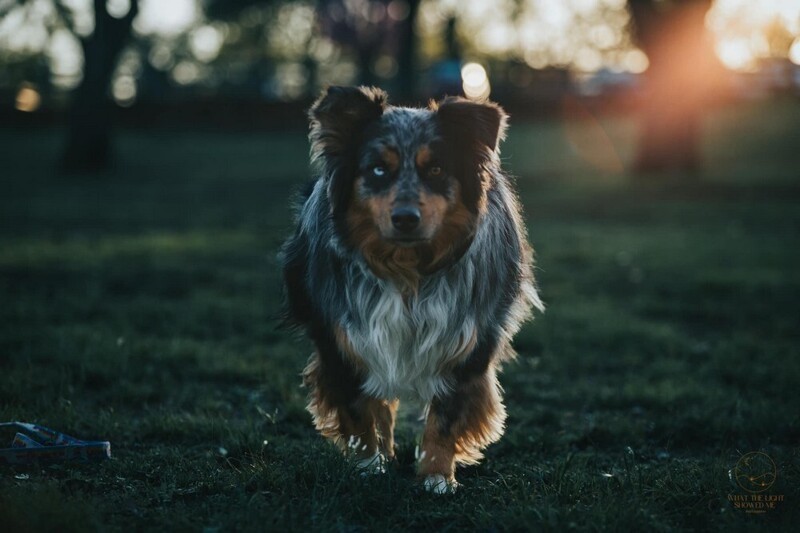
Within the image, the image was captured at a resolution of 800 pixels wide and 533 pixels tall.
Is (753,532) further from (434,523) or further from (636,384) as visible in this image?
(636,384)

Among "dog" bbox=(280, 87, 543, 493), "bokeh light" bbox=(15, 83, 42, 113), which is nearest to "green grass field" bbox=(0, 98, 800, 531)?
"dog" bbox=(280, 87, 543, 493)

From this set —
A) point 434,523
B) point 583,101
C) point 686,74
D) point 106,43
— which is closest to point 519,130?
point 583,101

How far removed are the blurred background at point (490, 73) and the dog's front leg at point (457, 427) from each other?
667 cm

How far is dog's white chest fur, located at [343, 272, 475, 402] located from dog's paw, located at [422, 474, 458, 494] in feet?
1.79

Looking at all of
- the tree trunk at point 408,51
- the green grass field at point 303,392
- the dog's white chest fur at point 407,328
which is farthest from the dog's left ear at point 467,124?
the tree trunk at point 408,51

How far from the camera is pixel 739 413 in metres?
5.79

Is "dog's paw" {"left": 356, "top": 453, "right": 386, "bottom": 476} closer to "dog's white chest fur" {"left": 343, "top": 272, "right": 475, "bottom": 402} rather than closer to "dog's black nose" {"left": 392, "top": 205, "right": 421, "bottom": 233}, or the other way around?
"dog's white chest fur" {"left": 343, "top": 272, "right": 475, "bottom": 402}

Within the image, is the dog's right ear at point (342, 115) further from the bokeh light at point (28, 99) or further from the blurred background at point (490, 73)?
the bokeh light at point (28, 99)

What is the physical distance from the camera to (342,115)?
442 cm

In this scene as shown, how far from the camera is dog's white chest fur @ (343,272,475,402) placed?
14.5ft

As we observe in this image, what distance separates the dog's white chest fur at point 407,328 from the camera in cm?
442

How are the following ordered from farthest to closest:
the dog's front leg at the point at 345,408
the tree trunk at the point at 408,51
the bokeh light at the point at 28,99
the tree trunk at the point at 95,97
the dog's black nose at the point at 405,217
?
the tree trunk at the point at 408,51
the bokeh light at the point at 28,99
the tree trunk at the point at 95,97
the dog's front leg at the point at 345,408
the dog's black nose at the point at 405,217

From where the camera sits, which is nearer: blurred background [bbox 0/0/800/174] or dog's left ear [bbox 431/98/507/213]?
dog's left ear [bbox 431/98/507/213]

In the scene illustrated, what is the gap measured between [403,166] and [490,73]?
4209cm
